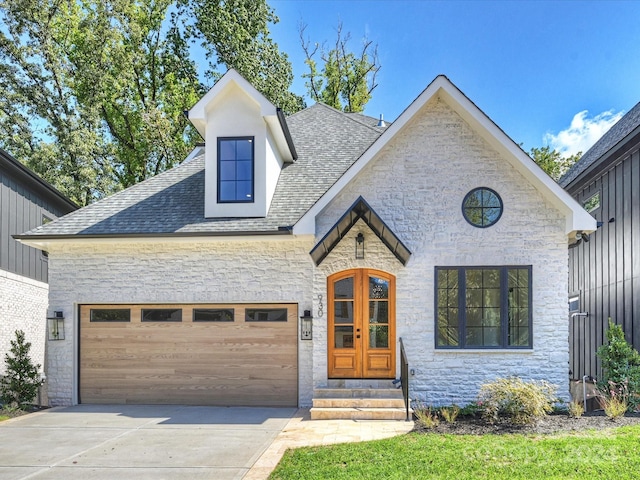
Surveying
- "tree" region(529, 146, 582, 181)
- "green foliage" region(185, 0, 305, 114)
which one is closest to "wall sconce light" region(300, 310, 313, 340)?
"green foliage" region(185, 0, 305, 114)

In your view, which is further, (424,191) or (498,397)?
(424,191)

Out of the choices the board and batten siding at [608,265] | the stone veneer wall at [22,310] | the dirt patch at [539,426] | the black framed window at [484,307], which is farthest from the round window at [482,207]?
the stone veneer wall at [22,310]

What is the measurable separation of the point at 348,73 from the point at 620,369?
73.9 ft

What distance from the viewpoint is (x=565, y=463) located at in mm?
6367

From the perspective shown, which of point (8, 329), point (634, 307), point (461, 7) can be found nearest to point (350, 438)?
point (634, 307)

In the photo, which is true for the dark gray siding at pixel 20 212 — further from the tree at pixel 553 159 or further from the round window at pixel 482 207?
the tree at pixel 553 159

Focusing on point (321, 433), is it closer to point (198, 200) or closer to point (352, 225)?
point (352, 225)

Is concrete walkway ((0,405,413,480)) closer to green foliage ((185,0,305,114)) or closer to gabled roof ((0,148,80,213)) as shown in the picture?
gabled roof ((0,148,80,213))

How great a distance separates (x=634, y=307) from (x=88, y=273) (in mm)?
12115

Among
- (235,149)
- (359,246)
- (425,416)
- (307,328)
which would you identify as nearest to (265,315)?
(307,328)

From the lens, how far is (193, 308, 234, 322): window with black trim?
37.2 ft

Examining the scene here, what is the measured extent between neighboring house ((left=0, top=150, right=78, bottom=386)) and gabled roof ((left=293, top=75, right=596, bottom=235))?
917 centimetres

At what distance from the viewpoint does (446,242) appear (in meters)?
10.6

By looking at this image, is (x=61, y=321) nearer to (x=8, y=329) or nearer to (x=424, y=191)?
(x=8, y=329)
